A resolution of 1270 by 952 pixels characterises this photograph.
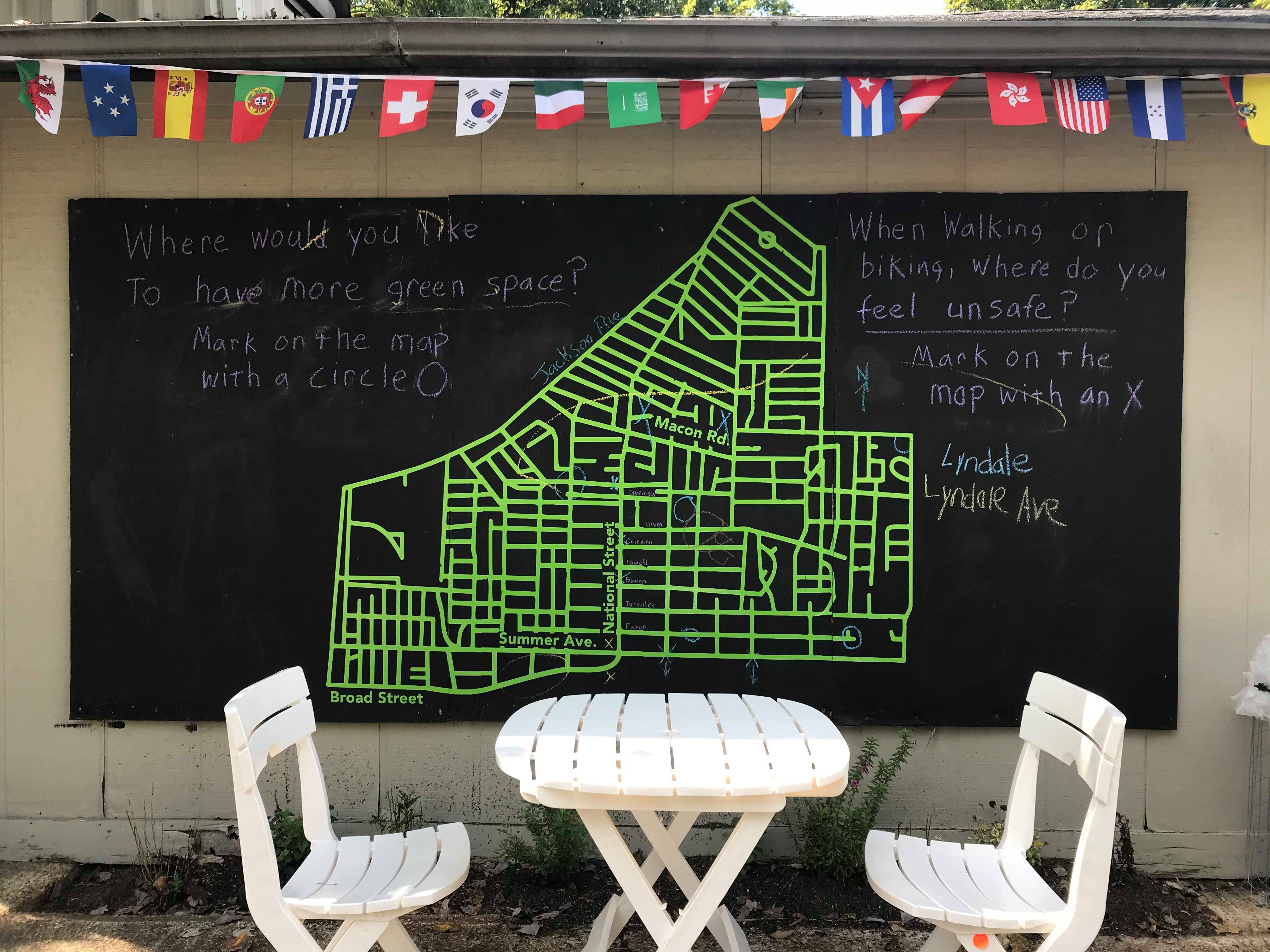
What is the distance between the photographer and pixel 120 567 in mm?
3789

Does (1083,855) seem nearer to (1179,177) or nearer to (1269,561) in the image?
(1269,561)

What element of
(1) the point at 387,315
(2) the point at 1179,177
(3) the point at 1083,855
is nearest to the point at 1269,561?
(2) the point at 1179,177

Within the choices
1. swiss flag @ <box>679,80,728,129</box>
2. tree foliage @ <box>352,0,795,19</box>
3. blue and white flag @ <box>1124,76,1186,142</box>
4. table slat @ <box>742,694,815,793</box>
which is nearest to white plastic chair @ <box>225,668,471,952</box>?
table slat @ <box>742,694,815,793</box>

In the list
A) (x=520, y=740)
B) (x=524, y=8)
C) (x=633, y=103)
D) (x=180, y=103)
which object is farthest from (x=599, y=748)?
(x=524, y=8)

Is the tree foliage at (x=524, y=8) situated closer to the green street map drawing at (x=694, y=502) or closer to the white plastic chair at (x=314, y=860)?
the green street map drawing at (x=694, y=502)

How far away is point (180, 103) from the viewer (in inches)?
126

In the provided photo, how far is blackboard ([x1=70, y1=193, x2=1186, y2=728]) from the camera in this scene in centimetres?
366

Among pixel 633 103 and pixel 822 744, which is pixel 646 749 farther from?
pixel 633 103

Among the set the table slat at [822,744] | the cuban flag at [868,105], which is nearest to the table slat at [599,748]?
the table slat at [822,744]

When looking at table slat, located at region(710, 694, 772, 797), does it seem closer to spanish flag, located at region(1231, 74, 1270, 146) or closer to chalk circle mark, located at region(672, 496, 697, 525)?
chalk circle mark, located at region(672, 496, 697, 525)

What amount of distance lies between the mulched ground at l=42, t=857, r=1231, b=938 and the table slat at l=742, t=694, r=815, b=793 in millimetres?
1061

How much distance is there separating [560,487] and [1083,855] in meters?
2.26

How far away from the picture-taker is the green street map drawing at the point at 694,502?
3695 millimetres

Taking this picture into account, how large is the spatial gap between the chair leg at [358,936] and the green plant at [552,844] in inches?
44.4
